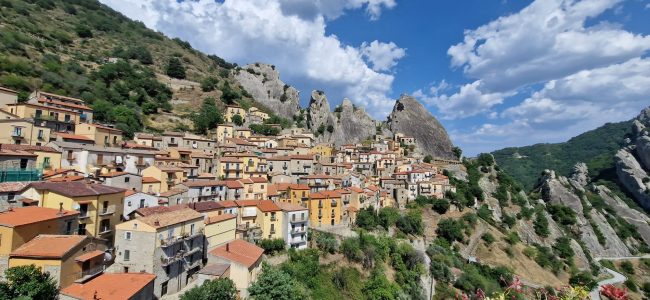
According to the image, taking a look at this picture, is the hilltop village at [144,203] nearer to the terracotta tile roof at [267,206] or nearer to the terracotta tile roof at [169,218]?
the terracotta tile roof at [169,218]

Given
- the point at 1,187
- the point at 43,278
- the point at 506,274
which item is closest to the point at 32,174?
the point at 1,187

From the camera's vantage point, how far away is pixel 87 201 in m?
24.8

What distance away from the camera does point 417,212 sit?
61.2 m

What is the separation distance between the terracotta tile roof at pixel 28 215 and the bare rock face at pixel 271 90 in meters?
93.4

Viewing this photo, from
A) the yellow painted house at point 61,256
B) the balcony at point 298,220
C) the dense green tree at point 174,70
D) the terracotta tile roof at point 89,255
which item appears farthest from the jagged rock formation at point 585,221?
the dense green tree at point 174,70

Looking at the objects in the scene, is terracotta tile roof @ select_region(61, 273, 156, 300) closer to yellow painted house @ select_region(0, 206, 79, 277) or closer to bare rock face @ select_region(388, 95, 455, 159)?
yellow painted house @ select_region(0, 206, 79, 277)

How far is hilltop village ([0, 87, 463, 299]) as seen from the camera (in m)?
21.7

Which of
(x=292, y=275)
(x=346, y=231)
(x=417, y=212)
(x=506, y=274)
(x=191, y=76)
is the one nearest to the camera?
(x=292, y=275)

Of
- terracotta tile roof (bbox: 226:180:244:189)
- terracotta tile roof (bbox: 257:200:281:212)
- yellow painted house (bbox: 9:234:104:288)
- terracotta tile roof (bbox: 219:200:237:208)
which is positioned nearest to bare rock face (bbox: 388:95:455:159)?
terracotta tile roof (bbox: 226:180:244:189)

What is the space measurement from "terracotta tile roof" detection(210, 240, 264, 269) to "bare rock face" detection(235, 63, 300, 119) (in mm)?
85154

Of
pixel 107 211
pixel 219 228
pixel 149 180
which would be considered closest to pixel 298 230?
pixel 219 228

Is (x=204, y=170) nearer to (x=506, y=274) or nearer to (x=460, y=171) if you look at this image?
(x=506, y=274)

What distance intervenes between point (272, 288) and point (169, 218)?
10147 millimetres

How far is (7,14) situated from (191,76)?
150 ft
